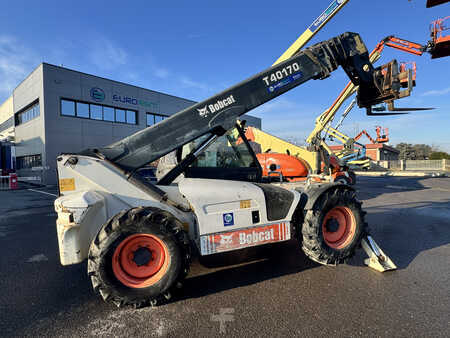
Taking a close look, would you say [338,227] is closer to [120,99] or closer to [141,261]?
[141,261]

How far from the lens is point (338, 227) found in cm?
358

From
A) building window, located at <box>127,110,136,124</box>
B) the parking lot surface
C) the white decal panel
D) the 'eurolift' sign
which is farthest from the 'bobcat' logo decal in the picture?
building window, located at <box>127,110,136,124</box>

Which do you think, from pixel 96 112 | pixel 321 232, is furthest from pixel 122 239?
pixel 96 112

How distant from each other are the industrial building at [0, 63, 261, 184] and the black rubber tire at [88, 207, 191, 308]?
60.6 feet

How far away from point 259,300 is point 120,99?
22.1 meters

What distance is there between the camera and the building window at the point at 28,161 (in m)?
18.4

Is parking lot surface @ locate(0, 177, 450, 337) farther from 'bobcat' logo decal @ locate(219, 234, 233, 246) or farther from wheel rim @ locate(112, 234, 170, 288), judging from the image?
'bobcat' logo decal @ locate(219, 234, 233, 246)

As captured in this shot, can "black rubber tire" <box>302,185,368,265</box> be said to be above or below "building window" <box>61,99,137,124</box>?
below

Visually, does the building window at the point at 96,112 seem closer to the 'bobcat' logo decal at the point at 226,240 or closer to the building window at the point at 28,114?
the building window at the point at 28,114

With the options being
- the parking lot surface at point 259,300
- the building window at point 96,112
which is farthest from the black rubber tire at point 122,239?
the building window at point 96,112

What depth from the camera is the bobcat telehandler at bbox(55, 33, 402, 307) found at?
260cm

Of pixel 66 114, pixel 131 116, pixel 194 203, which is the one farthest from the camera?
pixel 131 116

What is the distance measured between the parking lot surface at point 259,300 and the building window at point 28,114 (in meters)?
19.0

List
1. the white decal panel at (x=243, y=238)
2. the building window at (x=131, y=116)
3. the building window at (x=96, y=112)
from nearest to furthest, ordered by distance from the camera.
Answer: the white decal panel at (x=243, y=238), the building window at (x=96, y=112), the building window at (x=131, y=116)
